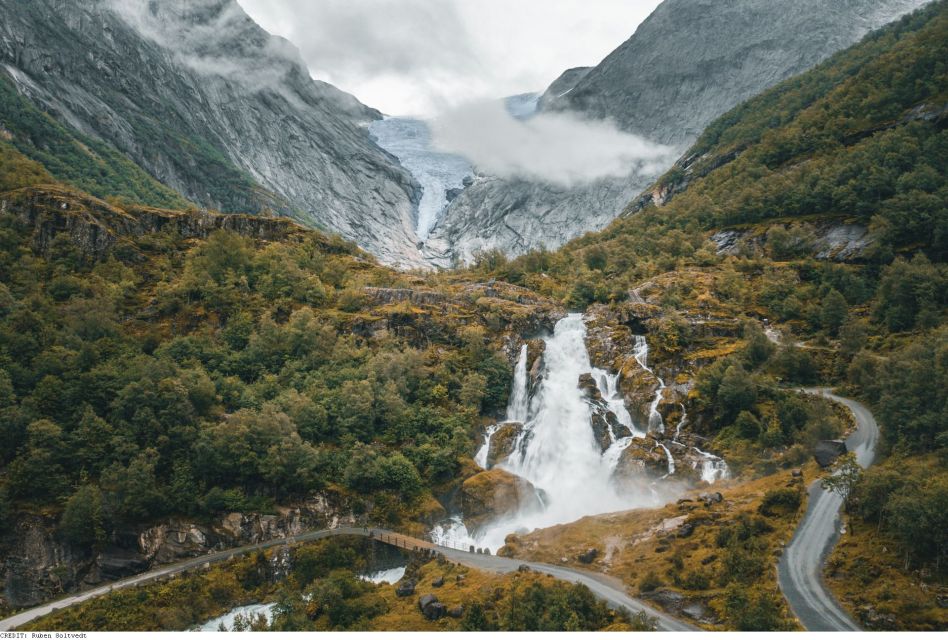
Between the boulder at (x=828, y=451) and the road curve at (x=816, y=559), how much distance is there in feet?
4.81

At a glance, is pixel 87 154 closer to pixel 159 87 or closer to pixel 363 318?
pixel 159 87

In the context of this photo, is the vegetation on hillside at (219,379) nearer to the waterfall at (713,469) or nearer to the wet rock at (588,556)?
the wet rock at (588,556)

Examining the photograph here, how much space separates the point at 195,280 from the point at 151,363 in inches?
988

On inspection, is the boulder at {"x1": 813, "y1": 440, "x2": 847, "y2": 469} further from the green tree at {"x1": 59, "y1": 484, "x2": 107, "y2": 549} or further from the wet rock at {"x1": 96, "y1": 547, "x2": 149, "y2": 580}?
the green tree at {"x1": 59, "y1": 484, "x2": 107, "y2": 549}

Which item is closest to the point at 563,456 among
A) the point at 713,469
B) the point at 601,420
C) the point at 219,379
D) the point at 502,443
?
the point at 601,420

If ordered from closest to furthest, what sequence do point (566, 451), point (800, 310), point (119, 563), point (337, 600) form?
point (337, 600)
point (119, 563)
point (566, 451)
point (800, 310)

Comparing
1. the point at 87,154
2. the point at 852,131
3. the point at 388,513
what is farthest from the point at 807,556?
the point at 87,154

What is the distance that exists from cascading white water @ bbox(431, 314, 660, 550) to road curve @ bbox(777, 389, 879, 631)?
1617cm

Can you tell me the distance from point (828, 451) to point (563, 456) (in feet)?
83.6

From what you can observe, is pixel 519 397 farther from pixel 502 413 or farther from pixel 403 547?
pixel 403 547

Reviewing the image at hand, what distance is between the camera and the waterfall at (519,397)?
237ft

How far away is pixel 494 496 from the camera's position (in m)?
55.9

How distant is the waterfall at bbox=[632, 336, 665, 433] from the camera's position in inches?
2451

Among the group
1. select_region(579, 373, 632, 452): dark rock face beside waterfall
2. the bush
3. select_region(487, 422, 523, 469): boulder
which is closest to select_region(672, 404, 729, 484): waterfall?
select_region(579, 373, 632, 452): dark rock face beside waterfall
